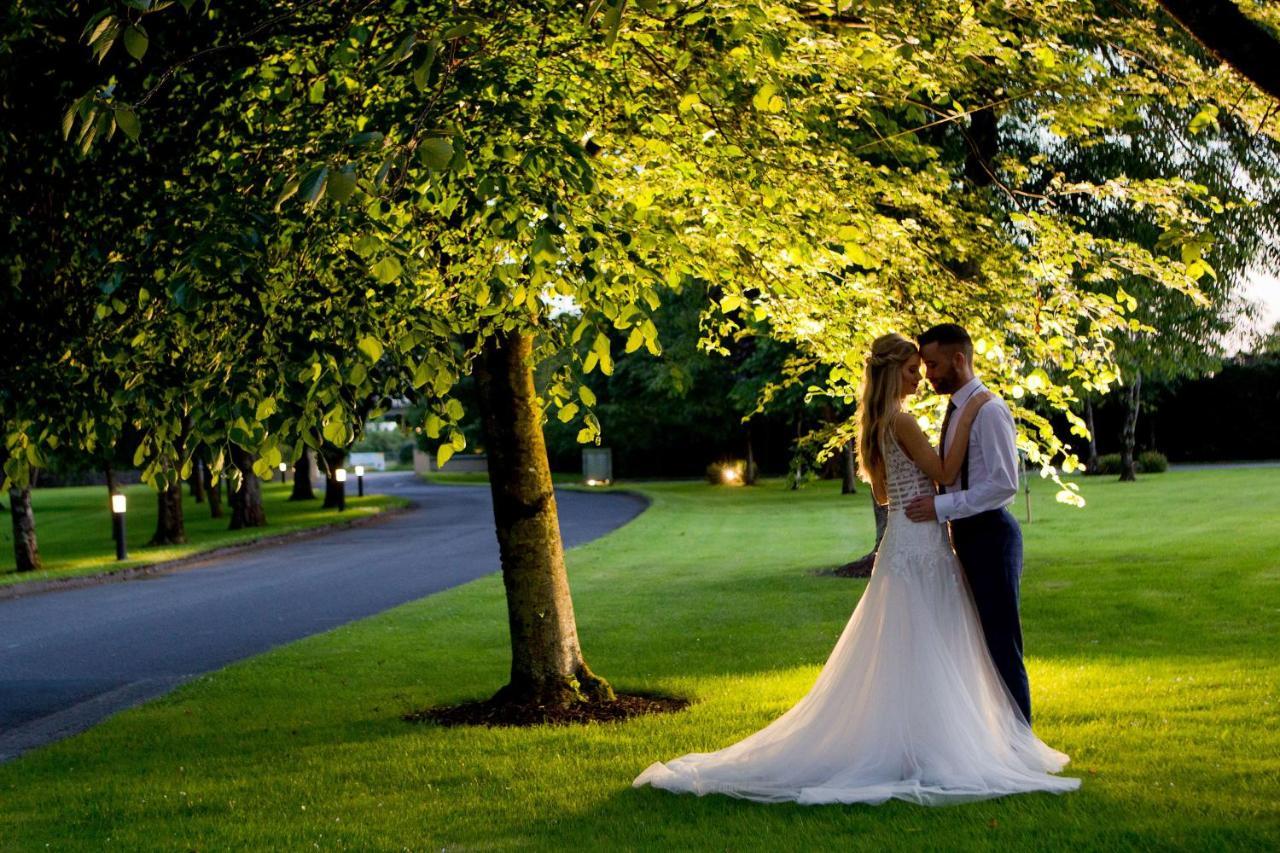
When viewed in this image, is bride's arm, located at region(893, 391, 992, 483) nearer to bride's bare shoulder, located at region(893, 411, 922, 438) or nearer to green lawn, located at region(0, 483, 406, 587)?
bride's bare shoulder, located at region(893, 411, 922, 438)

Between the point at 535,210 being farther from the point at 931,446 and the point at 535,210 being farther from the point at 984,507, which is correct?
the point at 984,507

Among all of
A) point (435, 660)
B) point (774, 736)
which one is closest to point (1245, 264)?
point (435, 660)

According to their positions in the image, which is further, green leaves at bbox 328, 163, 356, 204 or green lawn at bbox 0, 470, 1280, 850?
green lawn at bbox 0, 470, 1280, 850

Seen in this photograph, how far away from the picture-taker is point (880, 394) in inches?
268

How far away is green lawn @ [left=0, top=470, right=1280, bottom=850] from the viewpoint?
5.96 meters

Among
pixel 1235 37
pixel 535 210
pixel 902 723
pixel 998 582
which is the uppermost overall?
pixel 1235 37

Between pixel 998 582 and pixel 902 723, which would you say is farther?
pixel 998 582

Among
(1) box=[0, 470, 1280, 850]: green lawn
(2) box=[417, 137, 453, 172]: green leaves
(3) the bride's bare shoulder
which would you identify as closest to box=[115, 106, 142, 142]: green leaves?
(2) box=[417, 137, 453, 172]: green leaves

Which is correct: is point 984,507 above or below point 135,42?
below

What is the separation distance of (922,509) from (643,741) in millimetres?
2537

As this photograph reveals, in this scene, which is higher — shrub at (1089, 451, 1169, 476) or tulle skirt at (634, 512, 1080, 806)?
tulle skirt at (634, 512, 1080, 806)

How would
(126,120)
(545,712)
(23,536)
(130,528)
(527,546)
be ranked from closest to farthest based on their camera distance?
(126,120) < (545,712) < (527,546) < (23,536) < (130,528)

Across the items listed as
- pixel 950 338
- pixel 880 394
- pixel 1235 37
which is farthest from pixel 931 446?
pixel 1235 37

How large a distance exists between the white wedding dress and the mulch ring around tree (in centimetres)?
225
